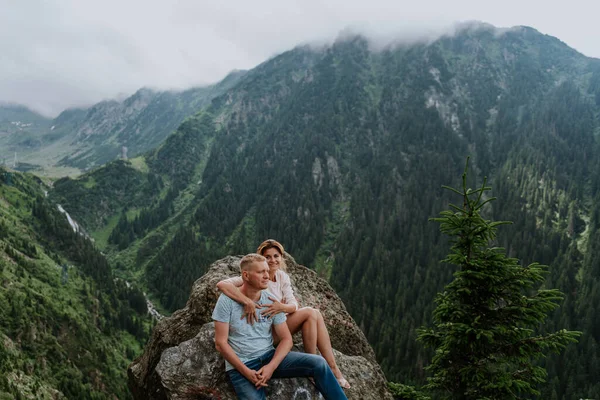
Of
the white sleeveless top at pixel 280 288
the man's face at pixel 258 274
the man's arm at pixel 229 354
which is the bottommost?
the man's arm at pixel 229 354

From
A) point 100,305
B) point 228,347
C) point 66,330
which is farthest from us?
point 100,305

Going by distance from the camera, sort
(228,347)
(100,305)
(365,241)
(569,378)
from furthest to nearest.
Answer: (365,241) < (100,305) < (569,378) < (228,347)

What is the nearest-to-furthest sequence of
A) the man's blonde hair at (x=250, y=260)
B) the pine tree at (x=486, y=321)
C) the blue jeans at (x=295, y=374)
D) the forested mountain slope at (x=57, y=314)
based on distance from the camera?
the blue jeans at (x=295, y=374) → the man's blonde hair at (x=250, y=260) → the pine tree at (x=486, y=321) → the forested mountain slope at (x=57, y=314)

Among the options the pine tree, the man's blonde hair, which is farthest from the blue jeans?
the pine tree

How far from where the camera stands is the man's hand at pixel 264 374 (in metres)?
9.29

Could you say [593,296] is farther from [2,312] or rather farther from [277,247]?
[2,312]

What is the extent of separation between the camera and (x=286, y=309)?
10.4m

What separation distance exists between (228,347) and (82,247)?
18841 cm

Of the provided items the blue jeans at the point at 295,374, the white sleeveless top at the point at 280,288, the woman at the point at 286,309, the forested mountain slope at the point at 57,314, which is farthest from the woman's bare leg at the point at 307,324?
the forested mountain slope at the point at 57,314

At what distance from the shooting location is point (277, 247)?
11367 mm

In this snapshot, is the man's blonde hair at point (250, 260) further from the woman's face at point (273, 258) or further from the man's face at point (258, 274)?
the woman's face at point (273, 258)

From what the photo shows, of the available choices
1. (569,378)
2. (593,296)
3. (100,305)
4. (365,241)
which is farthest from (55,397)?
(593,296)

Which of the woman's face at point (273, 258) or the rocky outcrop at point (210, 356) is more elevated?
the woman's face at point (273, 258)

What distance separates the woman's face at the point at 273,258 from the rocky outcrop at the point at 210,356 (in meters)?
2.76
